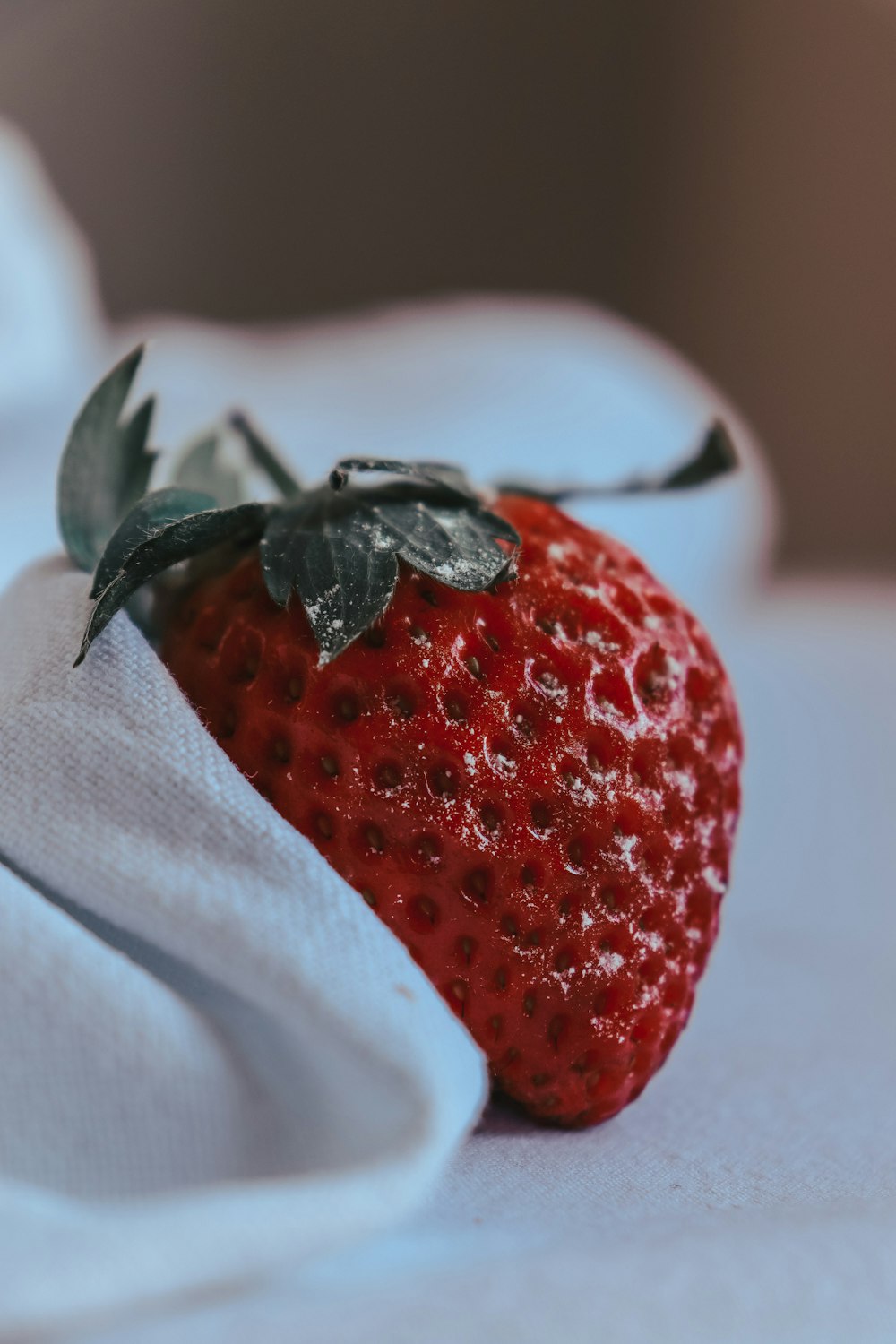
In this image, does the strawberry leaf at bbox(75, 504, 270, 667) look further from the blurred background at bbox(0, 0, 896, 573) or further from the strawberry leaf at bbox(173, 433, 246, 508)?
the blurred background at bbox(0, 0, 896, 573)

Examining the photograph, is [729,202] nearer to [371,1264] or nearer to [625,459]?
[625,459]

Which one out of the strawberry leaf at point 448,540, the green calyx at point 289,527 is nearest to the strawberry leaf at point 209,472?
the green calyx at point 289,527

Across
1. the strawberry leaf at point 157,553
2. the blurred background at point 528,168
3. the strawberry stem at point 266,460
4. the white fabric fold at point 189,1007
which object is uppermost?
the strawberry leaf at point 157,553

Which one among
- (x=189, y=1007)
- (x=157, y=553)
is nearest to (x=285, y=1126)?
(x=189, y=1007)

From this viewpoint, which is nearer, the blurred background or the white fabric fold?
the white fabric fold

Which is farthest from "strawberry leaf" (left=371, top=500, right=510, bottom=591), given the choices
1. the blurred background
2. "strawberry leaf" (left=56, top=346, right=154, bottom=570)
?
the blurred background

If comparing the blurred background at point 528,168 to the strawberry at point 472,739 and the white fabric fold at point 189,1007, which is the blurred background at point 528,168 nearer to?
the strawberry at point 472,739

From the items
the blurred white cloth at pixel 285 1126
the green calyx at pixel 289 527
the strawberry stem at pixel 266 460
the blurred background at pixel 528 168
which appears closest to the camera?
the blurred white cloth at pixel 285 1126

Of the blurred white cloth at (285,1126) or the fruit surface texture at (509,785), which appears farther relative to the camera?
the fruit surface texture at (509,785)

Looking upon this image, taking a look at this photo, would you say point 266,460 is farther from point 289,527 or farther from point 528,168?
point 528,168
